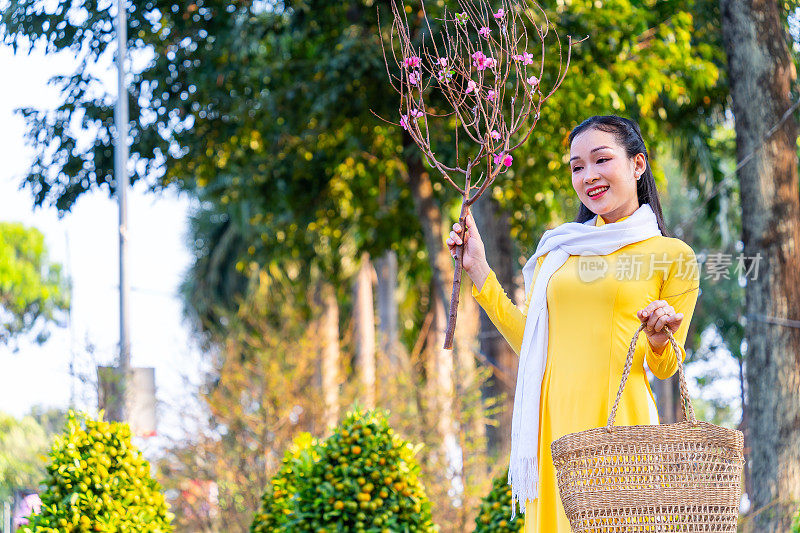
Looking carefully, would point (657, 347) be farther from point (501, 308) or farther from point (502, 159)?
point (502, 159)

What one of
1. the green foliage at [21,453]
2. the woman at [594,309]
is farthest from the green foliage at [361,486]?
the green foliage at [21,453]

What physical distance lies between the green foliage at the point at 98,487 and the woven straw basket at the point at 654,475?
9.70 ft

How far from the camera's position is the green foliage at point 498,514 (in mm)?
5121

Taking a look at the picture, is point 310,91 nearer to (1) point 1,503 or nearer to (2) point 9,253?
(1) point 1,503

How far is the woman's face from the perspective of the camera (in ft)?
10.6

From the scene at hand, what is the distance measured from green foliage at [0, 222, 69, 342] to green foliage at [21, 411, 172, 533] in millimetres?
29555

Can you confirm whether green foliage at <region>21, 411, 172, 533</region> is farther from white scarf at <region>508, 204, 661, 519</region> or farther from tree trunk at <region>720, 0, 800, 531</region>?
tree trunk at <region>720, 0, 800, 531</region>

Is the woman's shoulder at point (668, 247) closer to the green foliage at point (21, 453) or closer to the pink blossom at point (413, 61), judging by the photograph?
the pink blossom at point (413, 61)

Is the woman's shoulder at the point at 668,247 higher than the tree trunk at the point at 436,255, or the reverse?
the tree trunk at the point at 436,255

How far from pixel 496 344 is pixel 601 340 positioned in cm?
702

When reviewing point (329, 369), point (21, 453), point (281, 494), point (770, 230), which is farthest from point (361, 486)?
point (21, 453)

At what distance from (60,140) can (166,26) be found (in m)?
1.67

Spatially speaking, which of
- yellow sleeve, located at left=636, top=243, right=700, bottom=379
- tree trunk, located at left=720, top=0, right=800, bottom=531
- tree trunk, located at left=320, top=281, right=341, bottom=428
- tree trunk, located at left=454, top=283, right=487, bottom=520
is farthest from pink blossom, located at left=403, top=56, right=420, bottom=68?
tree trunk, located at left=320, top=281, right=341, bottom=428

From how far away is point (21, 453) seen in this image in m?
16.4
